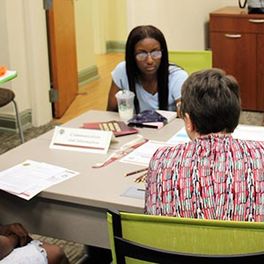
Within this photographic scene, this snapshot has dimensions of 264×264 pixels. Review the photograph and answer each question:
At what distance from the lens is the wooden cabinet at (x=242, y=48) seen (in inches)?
197

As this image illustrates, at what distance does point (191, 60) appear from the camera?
3.40m

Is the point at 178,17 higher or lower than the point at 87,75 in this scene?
higher

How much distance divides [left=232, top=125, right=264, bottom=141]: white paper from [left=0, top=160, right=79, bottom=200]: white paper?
0.71 m

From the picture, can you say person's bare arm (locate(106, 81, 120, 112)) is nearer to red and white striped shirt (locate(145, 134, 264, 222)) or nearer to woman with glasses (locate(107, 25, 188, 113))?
woman with glasses (locate(107, 25, 188, 113))

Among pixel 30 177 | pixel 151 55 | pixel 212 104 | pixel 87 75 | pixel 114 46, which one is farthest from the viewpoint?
pixel 114 46

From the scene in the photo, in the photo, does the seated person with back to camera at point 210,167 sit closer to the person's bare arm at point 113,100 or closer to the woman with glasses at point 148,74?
the woman with glasses at point 148,74

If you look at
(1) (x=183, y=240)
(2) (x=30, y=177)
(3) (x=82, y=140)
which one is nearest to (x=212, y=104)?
(1) (x=183, y=240)

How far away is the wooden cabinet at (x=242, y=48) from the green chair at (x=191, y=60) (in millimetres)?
1748

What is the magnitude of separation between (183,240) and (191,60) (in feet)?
7.10

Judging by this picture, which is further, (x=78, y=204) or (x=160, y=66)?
(x=160, y=66)

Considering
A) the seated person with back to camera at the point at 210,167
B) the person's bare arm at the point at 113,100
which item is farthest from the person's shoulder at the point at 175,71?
the seated person with back to camera at the point at 210,167

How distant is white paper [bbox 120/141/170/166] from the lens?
2238 mm

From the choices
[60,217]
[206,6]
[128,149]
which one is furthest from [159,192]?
[206,6]

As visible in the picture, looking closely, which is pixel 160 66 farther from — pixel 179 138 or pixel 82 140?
pixel 82 140
